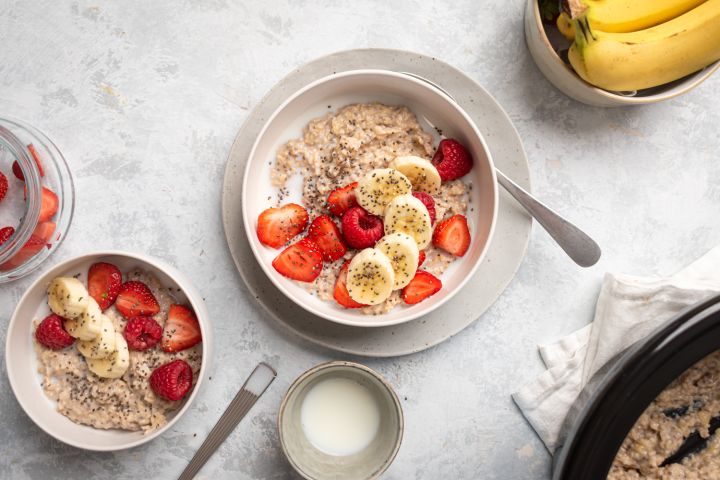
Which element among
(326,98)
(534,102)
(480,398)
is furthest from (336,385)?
(534,102)

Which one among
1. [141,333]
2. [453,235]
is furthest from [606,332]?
[141,333]

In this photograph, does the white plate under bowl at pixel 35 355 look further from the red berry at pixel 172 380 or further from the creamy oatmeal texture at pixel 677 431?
the creamy oatmeal texture at pixel 677 431

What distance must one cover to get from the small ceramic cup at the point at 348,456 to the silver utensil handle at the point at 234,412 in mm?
113

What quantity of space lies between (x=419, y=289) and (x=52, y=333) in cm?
83

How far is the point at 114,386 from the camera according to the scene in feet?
4.83

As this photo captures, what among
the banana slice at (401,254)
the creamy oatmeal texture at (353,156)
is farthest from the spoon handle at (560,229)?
the banana slice at (401,254)

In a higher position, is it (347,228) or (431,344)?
(347,228)

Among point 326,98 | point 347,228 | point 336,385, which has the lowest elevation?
point 336,385

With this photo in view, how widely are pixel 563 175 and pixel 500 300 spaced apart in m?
0.34

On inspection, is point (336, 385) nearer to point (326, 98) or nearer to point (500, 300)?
point (500, 300)

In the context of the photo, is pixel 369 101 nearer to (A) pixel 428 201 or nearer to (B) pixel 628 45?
(A) pixel 428 201

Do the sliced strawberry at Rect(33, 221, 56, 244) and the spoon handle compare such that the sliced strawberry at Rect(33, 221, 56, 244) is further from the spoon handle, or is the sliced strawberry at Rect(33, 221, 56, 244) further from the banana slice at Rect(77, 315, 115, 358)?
the spoon handle

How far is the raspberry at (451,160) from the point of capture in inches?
56.2

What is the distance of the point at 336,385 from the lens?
149cm
